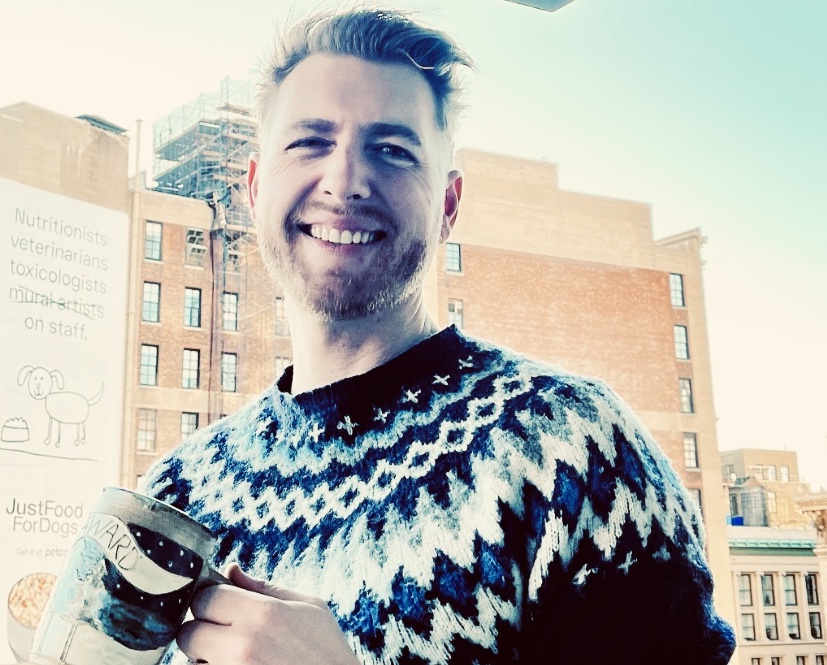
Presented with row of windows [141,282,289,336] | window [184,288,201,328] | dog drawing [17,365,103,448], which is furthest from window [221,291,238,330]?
dog drawing [17,365,103,448]

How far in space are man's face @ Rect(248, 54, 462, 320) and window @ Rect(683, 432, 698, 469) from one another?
1558 centimetres

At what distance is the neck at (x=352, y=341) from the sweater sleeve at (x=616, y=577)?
18 centimetres

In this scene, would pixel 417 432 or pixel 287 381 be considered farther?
pixel 287 381

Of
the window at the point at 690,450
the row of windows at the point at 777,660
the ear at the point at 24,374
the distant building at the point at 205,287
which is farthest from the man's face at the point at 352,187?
the row of windows at the point at 777,660

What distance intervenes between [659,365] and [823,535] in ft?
10.3

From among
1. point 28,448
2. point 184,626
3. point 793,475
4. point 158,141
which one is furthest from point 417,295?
point 793,475

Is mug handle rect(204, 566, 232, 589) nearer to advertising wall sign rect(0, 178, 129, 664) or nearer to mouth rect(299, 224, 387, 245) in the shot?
mouth rect(299, 224, 387, 245)

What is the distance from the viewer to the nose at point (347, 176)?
87 centimetres

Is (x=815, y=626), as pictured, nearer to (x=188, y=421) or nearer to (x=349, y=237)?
(x=188, y=421)

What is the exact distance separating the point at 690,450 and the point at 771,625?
370 cm

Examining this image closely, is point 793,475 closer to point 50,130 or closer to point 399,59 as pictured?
point 50,130

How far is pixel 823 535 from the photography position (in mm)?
14688

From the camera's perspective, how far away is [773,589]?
18.2 metres

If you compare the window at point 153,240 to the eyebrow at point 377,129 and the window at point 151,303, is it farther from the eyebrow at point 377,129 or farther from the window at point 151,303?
the eyebrow at point 377,129
